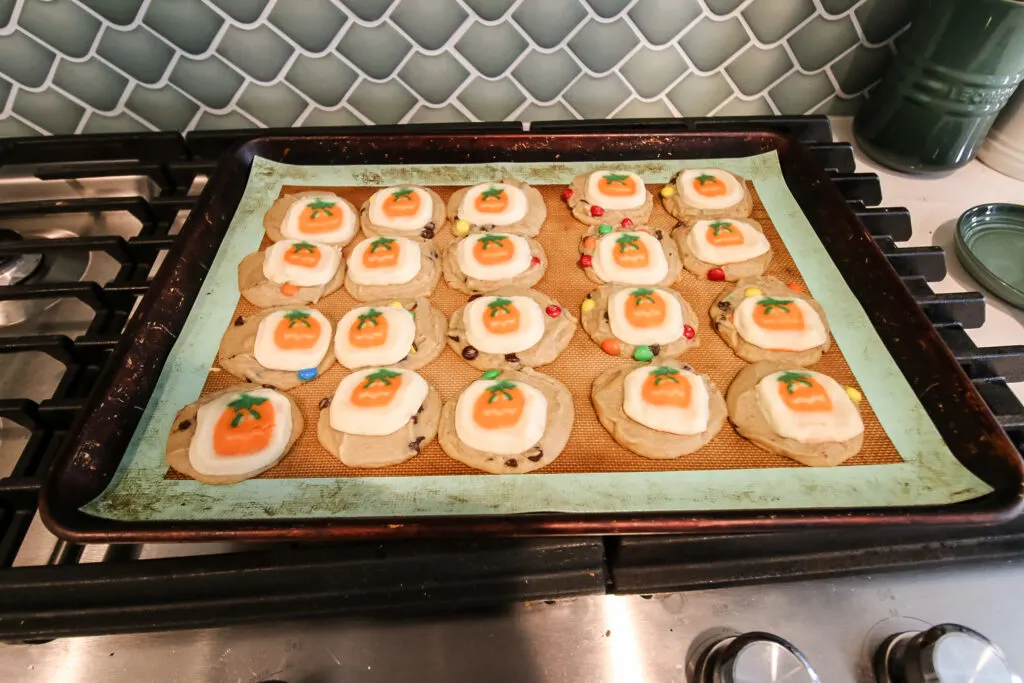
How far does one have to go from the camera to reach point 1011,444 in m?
1.09

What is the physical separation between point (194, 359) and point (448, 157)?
37.7 inches

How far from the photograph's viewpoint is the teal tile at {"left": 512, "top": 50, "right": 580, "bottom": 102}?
1.70 meters

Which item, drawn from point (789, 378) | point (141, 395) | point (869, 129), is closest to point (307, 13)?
point (141, 395)

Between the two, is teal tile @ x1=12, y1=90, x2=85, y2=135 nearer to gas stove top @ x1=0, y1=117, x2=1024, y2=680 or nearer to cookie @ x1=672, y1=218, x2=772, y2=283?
gas stove top @ x1=0, y1=117, x2=1024, y2=680

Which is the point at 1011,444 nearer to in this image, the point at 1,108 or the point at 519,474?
the point at 519,474

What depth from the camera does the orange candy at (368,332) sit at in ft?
4.48

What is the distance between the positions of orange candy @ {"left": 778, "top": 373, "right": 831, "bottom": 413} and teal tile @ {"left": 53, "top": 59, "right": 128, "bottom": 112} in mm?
2028

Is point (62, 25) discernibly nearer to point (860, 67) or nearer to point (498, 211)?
point (498, 211)

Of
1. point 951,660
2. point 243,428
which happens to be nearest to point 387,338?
point 243,428

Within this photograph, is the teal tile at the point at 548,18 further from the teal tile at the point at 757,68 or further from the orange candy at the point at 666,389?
the orange candy at the point at 666,389

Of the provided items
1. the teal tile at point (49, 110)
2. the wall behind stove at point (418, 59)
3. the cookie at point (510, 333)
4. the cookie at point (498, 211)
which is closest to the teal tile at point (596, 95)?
the wall behind stove at point (418, 59)

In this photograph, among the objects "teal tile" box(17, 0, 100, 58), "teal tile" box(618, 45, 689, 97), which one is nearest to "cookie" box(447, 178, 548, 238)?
"teal tile" box(618, 45, 689, 97)

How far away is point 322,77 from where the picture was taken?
5.56ft

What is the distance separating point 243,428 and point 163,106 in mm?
1173
